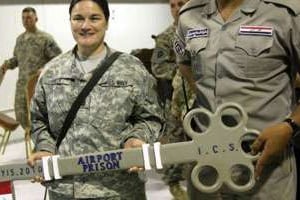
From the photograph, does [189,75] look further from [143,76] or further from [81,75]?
[81,75]

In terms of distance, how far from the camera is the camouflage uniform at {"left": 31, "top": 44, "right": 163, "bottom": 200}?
1745 millimetres

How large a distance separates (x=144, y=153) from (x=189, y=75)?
46 cm

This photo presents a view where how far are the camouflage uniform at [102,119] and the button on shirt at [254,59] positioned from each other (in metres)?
0.32

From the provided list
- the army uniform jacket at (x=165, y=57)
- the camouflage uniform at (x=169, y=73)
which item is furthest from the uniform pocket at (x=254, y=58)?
the army uniform jacket at (x=165, y=57)

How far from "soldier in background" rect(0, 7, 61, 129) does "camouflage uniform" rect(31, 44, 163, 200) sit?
11.6 feet

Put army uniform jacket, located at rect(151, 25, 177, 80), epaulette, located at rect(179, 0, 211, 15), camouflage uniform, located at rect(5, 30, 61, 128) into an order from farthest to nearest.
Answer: camouflage uniform, located at rect(5, 30, 61, 128), army uniform jacket, located at rect(151, 25, 177, 80), epaulette, located at rect(179, 0, 211, 15)

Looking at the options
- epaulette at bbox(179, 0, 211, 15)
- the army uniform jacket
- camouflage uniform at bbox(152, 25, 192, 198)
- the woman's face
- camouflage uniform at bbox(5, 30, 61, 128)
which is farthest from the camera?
camouflage uniform at bbox(5, 30, 61, 128)

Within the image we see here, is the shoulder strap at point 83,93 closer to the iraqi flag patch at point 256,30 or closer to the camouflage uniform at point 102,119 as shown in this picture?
the camouflage uniform at point 102,119

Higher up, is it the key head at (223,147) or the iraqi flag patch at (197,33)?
the iraqi flag patch at (197,33)

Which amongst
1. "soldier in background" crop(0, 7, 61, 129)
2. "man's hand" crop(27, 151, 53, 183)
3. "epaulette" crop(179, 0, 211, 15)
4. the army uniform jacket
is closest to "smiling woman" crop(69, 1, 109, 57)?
"epaulette" crop(179, 0, 211, 15)

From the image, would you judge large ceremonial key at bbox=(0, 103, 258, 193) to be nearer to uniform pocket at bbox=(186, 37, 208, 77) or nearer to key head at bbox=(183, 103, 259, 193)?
key head at bbox=(183, 103, 259, 193)

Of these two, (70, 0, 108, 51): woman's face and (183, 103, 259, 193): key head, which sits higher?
(70, 0, 108, 51): woman's face

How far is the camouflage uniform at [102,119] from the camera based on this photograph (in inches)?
68.7

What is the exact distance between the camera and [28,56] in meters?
5.30
